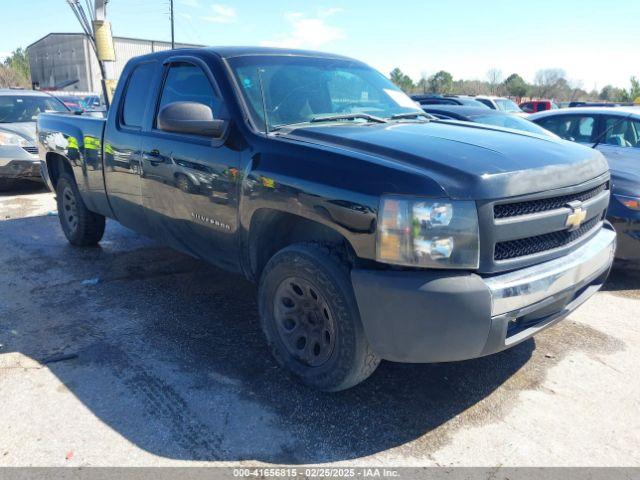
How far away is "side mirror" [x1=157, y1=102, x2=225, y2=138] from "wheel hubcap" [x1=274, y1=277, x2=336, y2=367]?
105cm

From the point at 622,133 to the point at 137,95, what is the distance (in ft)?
17.6

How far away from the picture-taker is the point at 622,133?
623 cm

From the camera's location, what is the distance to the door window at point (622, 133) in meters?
6.16

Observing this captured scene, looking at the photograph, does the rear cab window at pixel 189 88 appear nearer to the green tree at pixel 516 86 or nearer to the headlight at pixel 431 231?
the headlight at pixel 431 231

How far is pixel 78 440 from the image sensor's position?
2.57m

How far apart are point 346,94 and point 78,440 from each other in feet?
8.83

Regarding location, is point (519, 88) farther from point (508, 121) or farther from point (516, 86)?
point (508, 121)

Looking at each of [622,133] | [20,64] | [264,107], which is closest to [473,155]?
[264,107]

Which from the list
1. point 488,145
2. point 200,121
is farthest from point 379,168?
point 200,121

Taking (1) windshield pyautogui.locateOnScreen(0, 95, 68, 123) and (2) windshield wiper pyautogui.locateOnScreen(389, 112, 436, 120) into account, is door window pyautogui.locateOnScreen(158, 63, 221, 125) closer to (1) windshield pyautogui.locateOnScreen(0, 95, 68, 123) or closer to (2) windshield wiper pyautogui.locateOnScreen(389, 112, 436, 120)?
(2) windshield wiper pyautogui.locateOnScreen(389, 112, 436, 120)

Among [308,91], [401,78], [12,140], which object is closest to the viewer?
[308,91]

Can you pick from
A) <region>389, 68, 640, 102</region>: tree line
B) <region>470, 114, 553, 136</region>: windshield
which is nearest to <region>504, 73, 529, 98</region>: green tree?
<region>389, 68, 640, 102</region>: tree line

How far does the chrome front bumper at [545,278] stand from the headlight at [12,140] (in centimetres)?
863

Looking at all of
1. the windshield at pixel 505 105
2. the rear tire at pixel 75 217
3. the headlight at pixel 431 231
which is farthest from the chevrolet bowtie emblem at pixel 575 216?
the windshield at pixel 505 105
